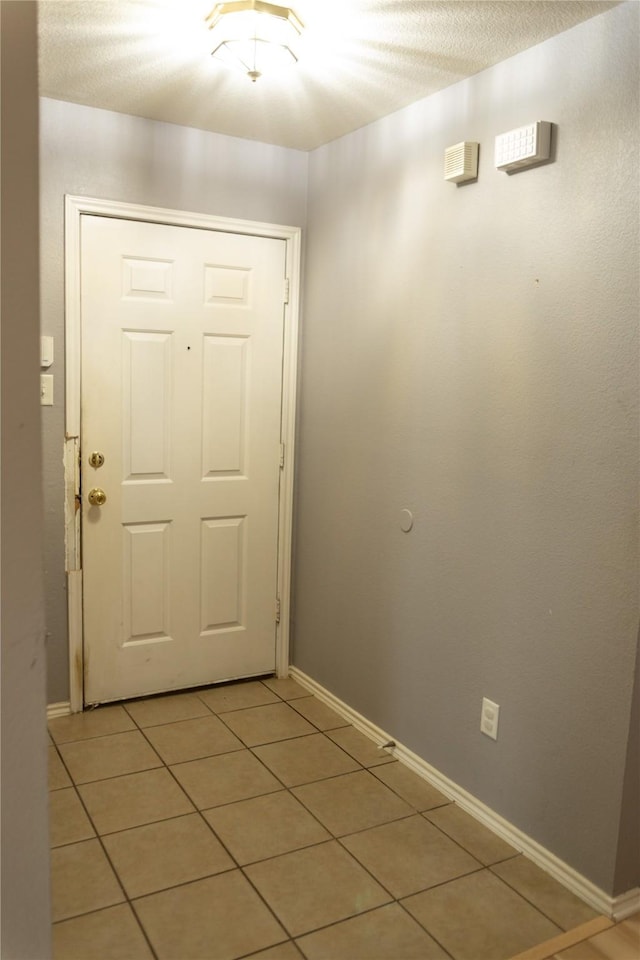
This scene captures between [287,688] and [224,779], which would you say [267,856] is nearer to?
[224,779]

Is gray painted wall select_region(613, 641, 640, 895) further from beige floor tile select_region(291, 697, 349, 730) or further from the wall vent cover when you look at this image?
the wall vent cover

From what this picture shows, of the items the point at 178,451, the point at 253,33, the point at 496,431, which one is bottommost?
the point at 178,451

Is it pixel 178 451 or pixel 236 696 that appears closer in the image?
pixel 178 451

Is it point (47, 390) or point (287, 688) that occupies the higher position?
point (47, 390)

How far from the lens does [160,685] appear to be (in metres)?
3.34

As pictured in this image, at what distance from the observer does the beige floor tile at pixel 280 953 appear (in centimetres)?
189

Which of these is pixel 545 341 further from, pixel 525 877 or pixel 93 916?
pixel 93 916

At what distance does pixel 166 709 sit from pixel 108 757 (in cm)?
44

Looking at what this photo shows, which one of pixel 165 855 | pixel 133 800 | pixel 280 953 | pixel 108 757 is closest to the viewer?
pixel 280 953

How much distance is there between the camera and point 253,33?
213 centimetres

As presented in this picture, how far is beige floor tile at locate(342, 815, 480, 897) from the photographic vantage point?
220 centimetres

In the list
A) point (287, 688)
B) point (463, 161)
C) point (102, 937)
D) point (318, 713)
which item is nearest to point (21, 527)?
point (102, 937)

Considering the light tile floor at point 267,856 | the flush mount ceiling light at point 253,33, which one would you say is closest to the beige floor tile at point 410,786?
the light tile floor at point 267,856

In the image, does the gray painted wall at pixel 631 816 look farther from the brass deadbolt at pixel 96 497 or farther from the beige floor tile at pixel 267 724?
the brass deadbolt at pixel 96 497
